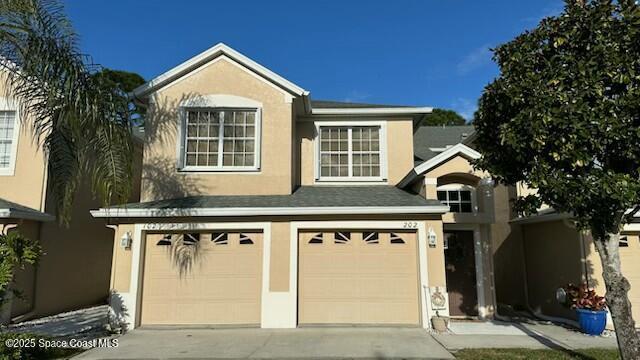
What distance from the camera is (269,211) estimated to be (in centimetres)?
1029

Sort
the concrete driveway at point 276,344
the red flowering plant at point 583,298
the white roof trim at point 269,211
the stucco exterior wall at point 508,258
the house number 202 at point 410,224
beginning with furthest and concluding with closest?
the stucco exterior wall at point 508,258, the house number 202 at point 410,224, the white roof trim at point 269,211, the red flowering plant at point 583,298, the concrete driveway at point 276,344

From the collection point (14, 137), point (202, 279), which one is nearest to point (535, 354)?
point (202, 279)

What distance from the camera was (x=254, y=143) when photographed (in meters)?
11.7

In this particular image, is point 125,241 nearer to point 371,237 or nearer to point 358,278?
point 358,278

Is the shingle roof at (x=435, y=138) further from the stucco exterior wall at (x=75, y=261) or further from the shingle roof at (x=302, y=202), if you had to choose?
the stucco exterior wall at (x=75, y=261)

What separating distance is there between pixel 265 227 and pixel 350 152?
393cm

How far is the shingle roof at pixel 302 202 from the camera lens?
33.7 feet

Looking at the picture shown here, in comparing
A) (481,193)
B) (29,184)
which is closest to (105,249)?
(29,184)

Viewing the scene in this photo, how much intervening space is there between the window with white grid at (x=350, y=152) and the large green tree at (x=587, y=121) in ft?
19.4

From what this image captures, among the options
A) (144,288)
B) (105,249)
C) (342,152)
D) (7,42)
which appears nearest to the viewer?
(7,42)

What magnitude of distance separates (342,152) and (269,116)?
2.60 meters

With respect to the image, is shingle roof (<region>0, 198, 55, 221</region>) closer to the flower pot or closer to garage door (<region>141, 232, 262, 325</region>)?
garage door (<region>141, 232, 262, 325</region>)

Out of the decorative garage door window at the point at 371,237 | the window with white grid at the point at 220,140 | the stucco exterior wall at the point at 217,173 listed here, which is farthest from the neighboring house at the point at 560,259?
the window with white grid at the point at 220,140

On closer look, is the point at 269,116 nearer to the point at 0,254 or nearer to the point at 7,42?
the point at 7,42
